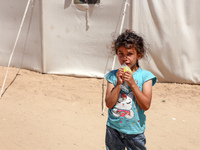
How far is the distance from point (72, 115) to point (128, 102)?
2751 mm

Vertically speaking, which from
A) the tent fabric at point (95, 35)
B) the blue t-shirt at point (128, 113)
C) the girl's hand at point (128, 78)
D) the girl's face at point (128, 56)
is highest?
the girl's face at point (128, 56)

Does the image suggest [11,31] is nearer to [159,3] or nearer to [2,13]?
[2,13]

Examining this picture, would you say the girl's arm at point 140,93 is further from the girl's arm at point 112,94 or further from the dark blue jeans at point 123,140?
the dark blue jeans at point 123,140

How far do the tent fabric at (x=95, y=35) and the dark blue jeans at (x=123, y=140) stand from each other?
386cm

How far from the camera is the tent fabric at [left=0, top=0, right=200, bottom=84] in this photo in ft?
18.5

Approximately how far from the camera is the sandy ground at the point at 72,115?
12.0ft

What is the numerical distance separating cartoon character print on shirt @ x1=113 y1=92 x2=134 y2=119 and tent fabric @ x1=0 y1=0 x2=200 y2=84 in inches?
151

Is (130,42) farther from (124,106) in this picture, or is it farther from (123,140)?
(123,140)

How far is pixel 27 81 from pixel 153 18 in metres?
2.82

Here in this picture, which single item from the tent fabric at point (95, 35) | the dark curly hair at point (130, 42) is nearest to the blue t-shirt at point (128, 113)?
the dark curly hair at point (130, 42)

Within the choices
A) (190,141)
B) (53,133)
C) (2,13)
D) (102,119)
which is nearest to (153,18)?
(102,119)

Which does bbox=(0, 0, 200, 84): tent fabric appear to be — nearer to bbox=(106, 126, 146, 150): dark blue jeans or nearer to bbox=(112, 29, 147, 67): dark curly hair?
bbox=(112, 29, 147, 67): dark curly hair

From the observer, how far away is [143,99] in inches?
75.1

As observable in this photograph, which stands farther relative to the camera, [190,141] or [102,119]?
[102,119]
